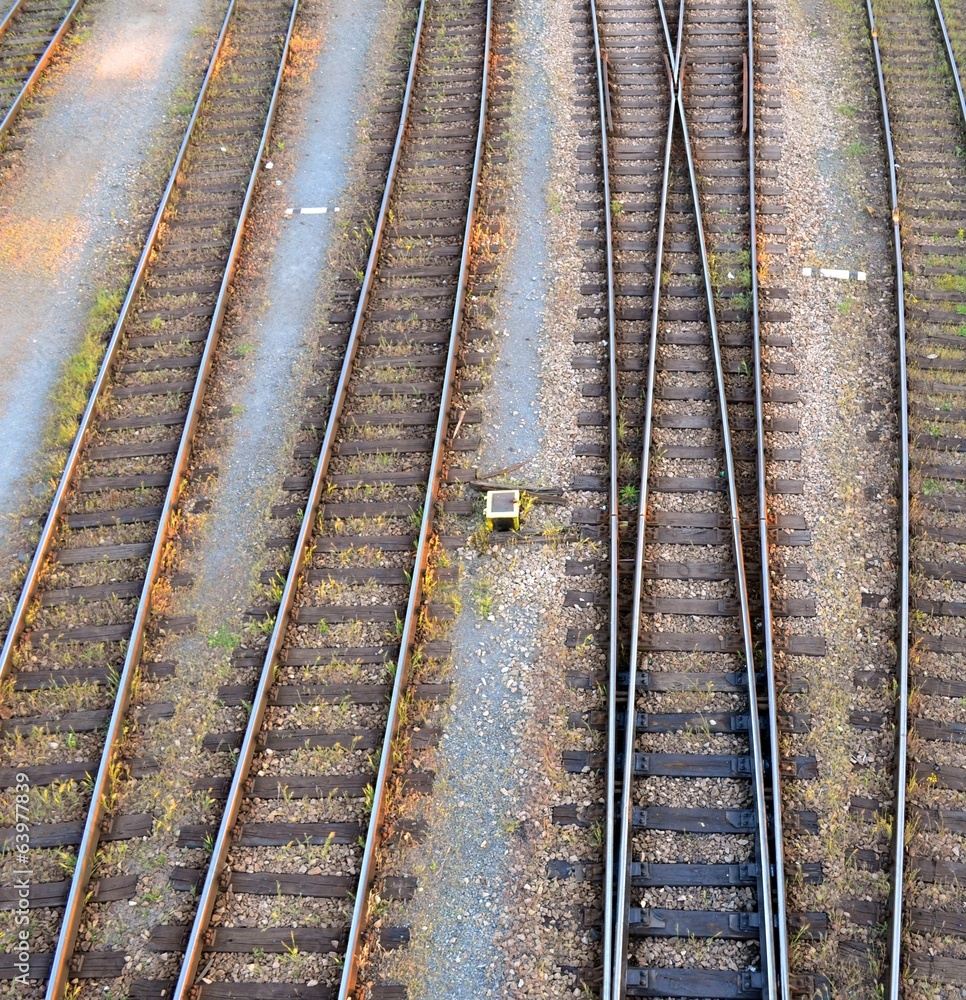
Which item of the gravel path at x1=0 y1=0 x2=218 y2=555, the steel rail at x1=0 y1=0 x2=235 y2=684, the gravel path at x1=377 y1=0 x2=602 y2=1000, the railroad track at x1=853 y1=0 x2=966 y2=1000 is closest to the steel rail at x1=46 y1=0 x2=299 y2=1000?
the steel rail at x1=0 y1=0 x2=235 y2=684

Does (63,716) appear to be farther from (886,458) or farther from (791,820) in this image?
(886,458)

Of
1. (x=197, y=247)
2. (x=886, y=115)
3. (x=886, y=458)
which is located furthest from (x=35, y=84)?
(x=886, y=458)

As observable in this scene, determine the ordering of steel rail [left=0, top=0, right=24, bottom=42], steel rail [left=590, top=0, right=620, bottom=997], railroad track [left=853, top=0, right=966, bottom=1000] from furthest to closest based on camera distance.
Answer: steel rail [left=0, top=0, right=24, bottom=42] < railroad track [left=853, top=0, right=966, bottom=1000] < steel rail [left=590, top=0, right=620, bottom=997]

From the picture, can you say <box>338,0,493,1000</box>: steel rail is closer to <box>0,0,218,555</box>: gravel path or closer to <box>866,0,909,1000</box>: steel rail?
<box>866,0,909,1000</box>: steel rail

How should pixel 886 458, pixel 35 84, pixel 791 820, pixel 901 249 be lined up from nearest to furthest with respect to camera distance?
pixel 791 820 < pixel 886 458 < pixel 901 249 < pixel 35 84

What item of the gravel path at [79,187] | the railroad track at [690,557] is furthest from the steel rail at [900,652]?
the gravel path at [79,187]

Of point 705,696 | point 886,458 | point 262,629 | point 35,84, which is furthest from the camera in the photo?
point 35,84
